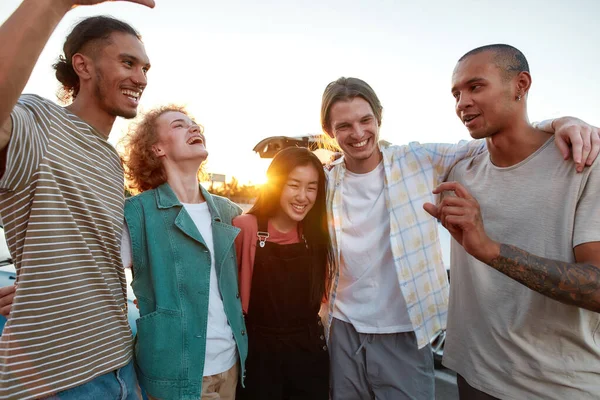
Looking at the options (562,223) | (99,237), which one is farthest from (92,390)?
(562,223)

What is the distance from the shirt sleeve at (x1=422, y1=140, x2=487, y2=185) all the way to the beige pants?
1796 millimetres

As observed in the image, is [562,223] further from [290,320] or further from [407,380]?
[290,320]

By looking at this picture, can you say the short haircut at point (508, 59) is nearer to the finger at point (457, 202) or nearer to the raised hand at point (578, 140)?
the raised hand at point (578, 140)

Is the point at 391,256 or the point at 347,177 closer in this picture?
the point at 391,256

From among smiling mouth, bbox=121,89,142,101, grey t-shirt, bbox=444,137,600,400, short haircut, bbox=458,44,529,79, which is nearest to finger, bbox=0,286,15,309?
smiling mouth, bbox=121,89,142,101

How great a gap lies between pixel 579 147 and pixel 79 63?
2.36 metres

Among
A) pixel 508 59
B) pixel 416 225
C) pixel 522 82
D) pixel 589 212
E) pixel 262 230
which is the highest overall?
pixel 508 59

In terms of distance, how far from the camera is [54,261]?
1366 mm

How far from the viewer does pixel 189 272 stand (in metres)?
1.96

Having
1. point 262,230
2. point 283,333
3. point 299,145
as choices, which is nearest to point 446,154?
point 262,230

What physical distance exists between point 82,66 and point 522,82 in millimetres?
2294

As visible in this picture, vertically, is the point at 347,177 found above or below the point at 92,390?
above

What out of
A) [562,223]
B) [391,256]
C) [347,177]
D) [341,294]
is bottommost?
[341,294]

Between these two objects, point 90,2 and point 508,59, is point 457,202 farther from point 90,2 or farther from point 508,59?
point 90,2
